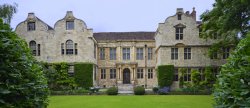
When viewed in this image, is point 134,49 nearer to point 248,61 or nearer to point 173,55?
point 173,55

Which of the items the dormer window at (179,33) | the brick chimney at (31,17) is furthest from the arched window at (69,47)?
the dormer window at (179,33)

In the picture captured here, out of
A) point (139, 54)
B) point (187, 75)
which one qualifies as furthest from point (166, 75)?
point (139, 54)

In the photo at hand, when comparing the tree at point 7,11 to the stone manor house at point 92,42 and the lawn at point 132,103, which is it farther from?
the lawn at point 132,103

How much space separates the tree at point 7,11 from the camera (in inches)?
1241

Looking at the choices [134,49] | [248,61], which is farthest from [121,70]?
[248,61]

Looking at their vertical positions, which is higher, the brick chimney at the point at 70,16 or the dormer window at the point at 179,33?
the brick chimney at the point at 70,16

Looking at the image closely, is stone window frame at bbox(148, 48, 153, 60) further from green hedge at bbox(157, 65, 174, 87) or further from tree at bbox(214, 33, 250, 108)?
tree at bbox(214, 33, 250, 108)

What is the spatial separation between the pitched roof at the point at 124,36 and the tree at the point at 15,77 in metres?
36.2

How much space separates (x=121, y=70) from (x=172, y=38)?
936 cm

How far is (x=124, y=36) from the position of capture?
4266 centimetres

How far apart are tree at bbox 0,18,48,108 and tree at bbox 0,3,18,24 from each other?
28203 mm

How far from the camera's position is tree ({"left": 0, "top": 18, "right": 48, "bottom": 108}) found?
4430 millimetres

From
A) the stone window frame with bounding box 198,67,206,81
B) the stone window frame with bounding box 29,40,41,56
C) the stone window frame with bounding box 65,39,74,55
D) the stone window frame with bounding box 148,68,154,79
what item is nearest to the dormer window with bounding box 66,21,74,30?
the stone window frame with bounding box 65,39,74,55

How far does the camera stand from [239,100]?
4086mm
